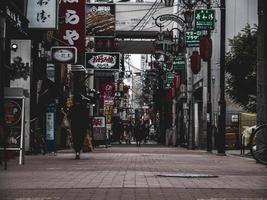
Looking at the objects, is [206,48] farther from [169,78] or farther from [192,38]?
[169,78]

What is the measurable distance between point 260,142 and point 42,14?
10138 millimetres

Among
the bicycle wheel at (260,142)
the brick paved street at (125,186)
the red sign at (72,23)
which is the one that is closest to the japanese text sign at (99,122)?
the red sign at (72,23)

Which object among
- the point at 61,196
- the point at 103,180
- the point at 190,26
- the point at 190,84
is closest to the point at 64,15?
the point at 190,26

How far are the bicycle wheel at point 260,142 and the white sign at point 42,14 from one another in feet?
31.0

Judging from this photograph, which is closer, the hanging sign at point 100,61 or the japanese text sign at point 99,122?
the hanging sign at point 100,61

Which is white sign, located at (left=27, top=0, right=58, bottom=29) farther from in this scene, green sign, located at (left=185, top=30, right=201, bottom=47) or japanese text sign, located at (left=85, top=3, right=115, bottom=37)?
japanese text sign, located at (left=85, top=3, right=115, bottom=37)

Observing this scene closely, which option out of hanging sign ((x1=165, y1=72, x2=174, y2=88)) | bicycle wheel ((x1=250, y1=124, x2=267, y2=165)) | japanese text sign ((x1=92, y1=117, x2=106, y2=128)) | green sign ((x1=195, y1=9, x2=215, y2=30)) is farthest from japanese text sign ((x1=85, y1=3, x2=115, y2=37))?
bicycle wheel ((x1=250, y1=124, x2=267, y2=165))

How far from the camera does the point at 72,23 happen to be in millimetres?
27906

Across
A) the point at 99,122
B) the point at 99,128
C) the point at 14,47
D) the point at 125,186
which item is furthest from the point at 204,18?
the point at 125,186

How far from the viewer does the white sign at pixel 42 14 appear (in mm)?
22328

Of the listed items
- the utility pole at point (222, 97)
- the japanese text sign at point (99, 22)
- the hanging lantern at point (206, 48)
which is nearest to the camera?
the utility pole at point (222, 97)

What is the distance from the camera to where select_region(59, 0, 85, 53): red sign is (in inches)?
1096

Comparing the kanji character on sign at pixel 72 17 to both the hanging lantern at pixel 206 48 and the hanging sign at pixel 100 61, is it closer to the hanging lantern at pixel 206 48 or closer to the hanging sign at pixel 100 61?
the hanging lantern at pixel 206 48

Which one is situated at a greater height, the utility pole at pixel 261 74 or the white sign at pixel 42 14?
the white sign at pixel 42 14
